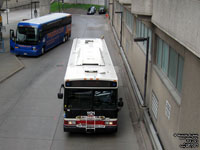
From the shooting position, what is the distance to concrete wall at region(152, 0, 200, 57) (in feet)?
23.1

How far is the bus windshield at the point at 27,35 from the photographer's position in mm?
27766

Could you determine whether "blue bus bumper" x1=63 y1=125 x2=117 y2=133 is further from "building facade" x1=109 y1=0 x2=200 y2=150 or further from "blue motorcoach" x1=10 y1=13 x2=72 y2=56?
"blue motorcoach" x1=10 y1=13 x2=72 y2=56

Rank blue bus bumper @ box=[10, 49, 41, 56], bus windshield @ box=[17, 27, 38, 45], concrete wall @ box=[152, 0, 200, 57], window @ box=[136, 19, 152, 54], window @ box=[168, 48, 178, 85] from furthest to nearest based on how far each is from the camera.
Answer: blue bus bumper @ box=[10, 49, 41, 56], bus windshield @ box=[17, 27, 38, 45], window @ box=[136, 19, 152, 54], window @ box=[168, 48, 178, 85], concrete wall @ box=[152, 0, 200, 57]

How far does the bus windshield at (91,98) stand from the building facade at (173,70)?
193cm

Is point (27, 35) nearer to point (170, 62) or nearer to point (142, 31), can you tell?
point (142, 31)

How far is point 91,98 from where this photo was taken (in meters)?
12.2

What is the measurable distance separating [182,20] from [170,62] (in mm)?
3561

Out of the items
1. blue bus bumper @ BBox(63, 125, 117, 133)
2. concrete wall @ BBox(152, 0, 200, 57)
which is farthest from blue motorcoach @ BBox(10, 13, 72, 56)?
concrete wall @ BBox(152, 0, 200, 57)

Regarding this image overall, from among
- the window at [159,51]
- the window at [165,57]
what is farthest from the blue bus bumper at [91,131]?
the window at [159,51]

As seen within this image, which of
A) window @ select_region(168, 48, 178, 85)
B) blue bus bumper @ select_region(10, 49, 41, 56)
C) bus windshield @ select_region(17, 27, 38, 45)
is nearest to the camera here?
window @ select_region(168, 48, 178, 85)

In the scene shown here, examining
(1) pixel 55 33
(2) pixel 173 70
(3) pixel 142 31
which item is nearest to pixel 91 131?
(2) pixel 173 70

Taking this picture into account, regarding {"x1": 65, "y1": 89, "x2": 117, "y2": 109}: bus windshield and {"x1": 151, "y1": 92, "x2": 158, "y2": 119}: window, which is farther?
{"x1": 151, "y1": 92, "x2": 158, "y2": 119}: window

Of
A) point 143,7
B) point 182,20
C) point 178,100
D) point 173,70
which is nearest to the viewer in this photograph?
point 182,20

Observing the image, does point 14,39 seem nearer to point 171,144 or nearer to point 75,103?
point 75,103
